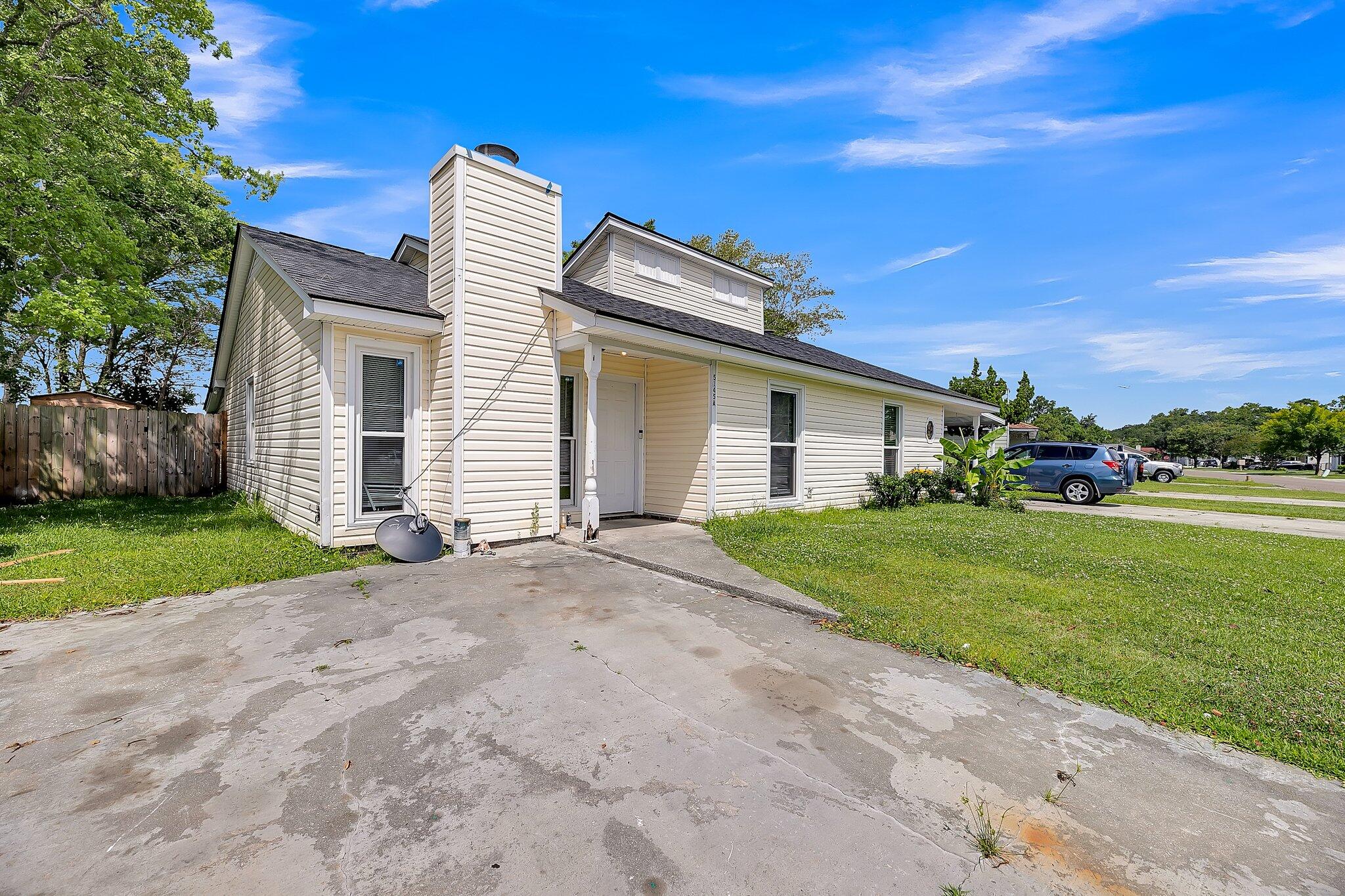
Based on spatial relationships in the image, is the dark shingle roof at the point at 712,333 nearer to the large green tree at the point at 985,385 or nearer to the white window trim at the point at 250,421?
the white window trim at the point at 250,421

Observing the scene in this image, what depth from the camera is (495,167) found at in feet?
22.4

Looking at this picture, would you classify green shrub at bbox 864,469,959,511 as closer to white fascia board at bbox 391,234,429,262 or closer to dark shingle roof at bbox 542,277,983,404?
dark shingle roof at bbox 542,277,983,404

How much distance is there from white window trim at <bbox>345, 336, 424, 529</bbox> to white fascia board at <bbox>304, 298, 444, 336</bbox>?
276 mm

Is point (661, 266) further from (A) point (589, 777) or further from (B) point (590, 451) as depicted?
(A) point (589, 777)

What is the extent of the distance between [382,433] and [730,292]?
1075 cm

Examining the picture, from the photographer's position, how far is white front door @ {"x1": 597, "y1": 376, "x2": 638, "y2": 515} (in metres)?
8.99

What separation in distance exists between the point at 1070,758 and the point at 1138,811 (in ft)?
1.19

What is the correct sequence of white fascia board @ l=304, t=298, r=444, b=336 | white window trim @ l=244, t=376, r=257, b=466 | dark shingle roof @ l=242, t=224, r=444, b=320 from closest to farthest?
white fascia board @ l=304, t=298, r=444, b=336, dark shingle roof @ l=242, t=224, r=444, b=320, white window trim @ l=244, t=376, r=257, b=466

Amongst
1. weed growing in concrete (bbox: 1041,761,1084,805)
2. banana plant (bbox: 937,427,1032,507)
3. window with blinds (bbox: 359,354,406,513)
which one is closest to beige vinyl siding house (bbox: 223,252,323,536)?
window with blinds (bbox: 359,354,406,513)

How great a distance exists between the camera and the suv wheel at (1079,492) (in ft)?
47.8

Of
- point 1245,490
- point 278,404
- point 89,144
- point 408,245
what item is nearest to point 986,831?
point 278,404

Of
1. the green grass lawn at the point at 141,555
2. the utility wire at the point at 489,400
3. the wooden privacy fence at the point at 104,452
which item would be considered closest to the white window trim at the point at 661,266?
the utility wire at the point at 489,400

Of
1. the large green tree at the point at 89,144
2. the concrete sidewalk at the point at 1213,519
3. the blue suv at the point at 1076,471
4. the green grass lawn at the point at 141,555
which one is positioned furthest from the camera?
the blue suv at the point at 1076,471

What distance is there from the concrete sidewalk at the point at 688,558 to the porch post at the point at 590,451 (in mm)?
221
